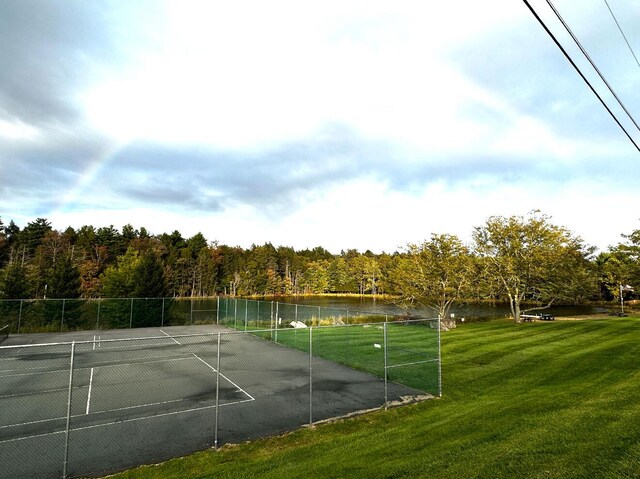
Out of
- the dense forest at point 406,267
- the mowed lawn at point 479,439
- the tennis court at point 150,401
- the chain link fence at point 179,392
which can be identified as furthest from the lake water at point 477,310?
the mowed lawn at point 479,439

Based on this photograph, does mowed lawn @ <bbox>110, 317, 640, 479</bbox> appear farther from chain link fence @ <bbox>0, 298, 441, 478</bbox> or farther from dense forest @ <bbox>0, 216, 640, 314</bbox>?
dense forest @ <bbox>0, 216, 640, 314</bbox>

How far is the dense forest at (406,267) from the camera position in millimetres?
33000

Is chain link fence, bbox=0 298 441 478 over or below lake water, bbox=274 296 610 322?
over

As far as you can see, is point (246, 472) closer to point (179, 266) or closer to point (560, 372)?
point (560, 372)

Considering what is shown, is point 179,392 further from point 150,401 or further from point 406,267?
point 406,267

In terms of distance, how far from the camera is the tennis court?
7.82 meters

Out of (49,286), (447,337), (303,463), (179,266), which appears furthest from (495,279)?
(179,266)

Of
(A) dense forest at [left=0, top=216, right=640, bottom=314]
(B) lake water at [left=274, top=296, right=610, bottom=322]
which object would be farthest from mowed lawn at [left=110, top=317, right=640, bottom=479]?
(B) lake water at [left=274, top=296, right=610, bottom=322]

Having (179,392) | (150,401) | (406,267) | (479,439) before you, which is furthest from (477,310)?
(150,401)

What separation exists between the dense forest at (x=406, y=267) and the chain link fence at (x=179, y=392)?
12689 mm

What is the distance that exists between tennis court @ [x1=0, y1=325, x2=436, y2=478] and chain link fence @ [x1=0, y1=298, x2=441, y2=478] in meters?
0.04

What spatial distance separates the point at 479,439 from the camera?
7.10m

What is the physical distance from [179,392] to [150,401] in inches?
42.6

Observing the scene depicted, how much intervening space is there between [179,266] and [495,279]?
229 feet
